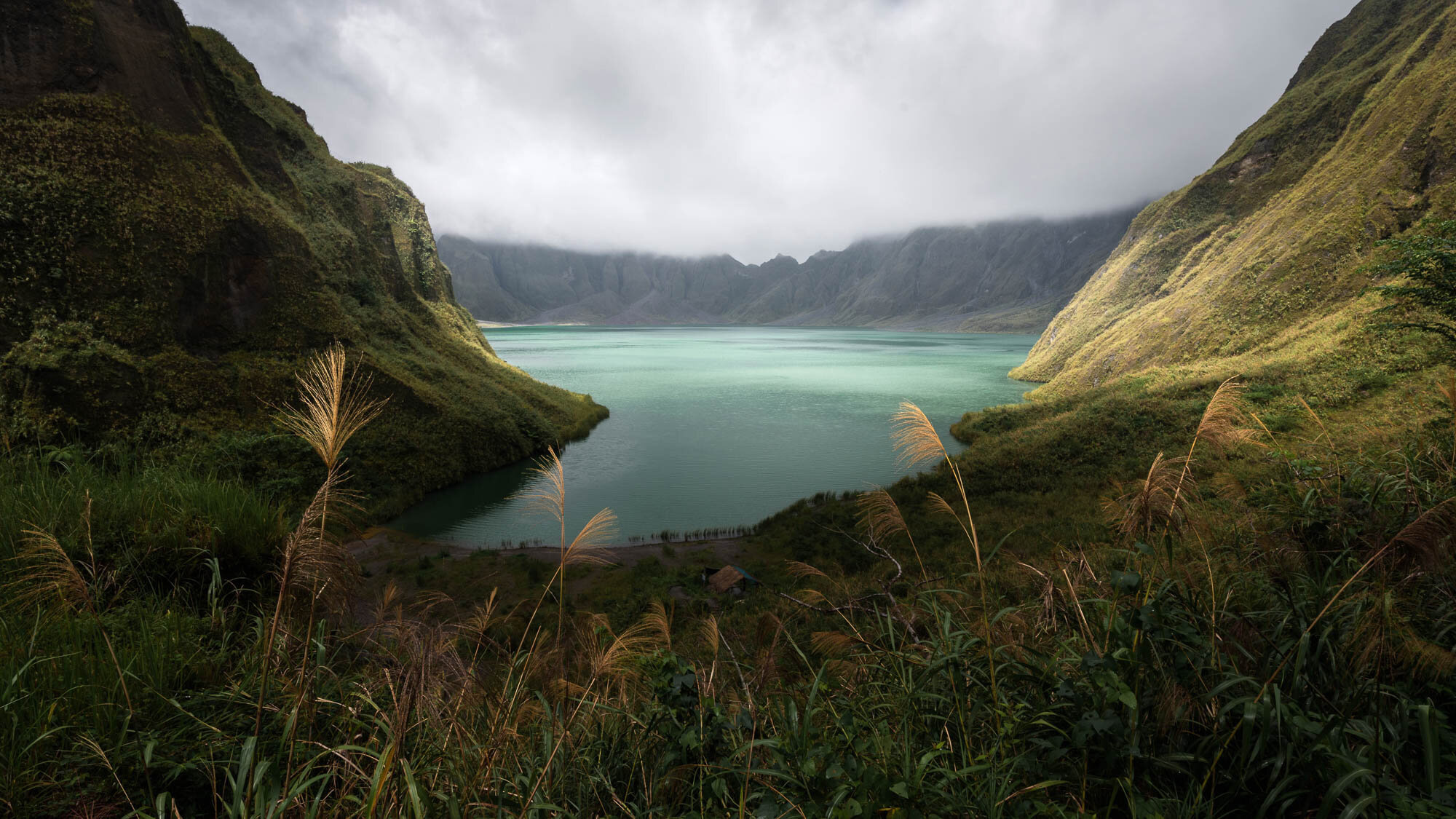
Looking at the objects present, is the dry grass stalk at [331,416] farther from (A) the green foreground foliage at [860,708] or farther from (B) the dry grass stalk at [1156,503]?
(B) the dry grass stalk at [1156,503]

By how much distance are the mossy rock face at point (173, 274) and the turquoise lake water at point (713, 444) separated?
426cm

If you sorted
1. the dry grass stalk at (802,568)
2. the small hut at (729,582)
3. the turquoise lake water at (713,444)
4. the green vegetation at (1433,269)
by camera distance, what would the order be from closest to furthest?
the dry grass stalk at (802,568)
the green vegetation at (1433,269)
the small hut at (729,582)
the turquoise lake water at (713,444)

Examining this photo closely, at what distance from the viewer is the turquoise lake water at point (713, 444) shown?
82.9ft

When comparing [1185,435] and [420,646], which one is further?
[1185,435]

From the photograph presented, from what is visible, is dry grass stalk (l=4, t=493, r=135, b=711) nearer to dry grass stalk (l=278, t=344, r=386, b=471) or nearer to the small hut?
dry grass stalk (l=278, t=344, r=386, b=471)

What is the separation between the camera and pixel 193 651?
3891 millimetres

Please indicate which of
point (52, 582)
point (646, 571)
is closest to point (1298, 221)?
point (646, 571)

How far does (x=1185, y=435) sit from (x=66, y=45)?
5025 cm

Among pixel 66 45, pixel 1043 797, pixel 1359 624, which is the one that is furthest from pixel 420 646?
pixel 66 45

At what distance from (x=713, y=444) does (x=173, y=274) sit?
29.8 metres

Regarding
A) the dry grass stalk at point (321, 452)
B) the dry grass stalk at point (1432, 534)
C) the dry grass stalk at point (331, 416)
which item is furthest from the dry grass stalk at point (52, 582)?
the dry grass stalk at point (1432, 534)

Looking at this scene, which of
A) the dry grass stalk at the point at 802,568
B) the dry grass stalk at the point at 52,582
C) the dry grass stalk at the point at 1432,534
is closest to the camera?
the dry grass stalk at the point at 1432,534

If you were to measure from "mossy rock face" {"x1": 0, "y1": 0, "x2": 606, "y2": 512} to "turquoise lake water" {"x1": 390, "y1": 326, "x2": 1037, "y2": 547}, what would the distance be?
426 centimetres

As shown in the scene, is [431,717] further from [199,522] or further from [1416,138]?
[1416,138]
